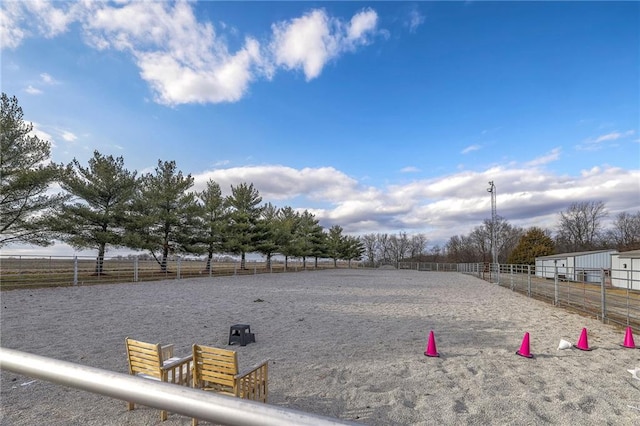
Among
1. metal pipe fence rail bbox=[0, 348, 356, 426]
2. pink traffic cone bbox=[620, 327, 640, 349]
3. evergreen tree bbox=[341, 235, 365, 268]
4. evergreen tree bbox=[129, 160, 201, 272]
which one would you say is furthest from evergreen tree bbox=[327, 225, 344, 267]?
metal pipe fence rail bbox=[0, 348, 356, 426]

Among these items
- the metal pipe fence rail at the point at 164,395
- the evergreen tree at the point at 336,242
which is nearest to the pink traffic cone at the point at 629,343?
the metal pipe fence rail at the point at 164,395

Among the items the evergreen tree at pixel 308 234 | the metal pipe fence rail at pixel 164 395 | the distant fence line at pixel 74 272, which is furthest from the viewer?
the evergreen tree at pixel 308 234

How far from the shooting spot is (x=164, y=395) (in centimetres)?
89

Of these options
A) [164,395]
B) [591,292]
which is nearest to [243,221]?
[591,292]

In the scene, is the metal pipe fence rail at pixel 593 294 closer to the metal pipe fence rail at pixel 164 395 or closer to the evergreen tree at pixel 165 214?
the metal pipe fence rail at pixel 164 395

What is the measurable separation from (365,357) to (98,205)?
20393 millimetres

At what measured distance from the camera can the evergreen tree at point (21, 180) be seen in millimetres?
15781

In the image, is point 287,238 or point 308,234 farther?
point 308,234

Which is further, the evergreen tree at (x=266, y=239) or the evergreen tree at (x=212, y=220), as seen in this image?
the evergreen tree at (x=266, y=239)

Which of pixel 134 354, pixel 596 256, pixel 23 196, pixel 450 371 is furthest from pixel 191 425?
pixel 596 256

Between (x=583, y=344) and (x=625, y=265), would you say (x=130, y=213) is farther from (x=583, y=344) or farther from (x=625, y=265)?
(x=625, y=265)

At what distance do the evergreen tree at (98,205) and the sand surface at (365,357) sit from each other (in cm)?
831

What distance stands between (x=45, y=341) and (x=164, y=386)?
293 inches

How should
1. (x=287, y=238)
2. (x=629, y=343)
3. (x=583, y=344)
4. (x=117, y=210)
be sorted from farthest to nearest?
(x=287, y=238) → (x=117, y=210) → (x=629, y=343) → (x=583, y=344)
